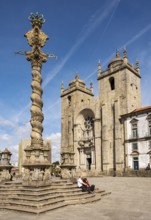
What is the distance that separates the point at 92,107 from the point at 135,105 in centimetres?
757

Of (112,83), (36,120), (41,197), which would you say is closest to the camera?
(41,197)

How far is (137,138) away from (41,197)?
25265mm

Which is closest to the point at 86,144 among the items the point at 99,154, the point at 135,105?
the point at 99,154

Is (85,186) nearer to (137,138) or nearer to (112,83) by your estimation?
(137,138)

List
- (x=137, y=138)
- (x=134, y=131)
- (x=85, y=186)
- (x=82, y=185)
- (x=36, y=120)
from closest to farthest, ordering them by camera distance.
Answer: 1. (x=85, y=186)
2. (x=82, y=185)
3. (x=36, y=120)
4. (x=137, y=138)
5. (x=134, y=131)

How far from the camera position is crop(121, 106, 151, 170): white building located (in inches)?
1270

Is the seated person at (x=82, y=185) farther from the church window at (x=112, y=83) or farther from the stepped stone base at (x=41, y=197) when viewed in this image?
the church window at (x=112, y=83)

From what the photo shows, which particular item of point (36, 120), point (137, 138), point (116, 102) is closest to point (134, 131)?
point (137, 138)

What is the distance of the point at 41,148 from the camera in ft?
44.0

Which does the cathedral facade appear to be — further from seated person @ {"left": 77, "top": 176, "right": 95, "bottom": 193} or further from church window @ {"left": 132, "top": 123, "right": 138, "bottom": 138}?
seated person @ {"left": 77, "top": 176, "right": 95, "bottom": 193}

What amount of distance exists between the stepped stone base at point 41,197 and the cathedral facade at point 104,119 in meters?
21.0

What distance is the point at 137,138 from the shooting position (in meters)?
33.3

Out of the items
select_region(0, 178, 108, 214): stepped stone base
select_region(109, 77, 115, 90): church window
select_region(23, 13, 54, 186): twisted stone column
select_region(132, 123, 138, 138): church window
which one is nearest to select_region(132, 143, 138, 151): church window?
select_region(132, 123, 138, 138): church window

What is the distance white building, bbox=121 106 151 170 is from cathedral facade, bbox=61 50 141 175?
109cm
